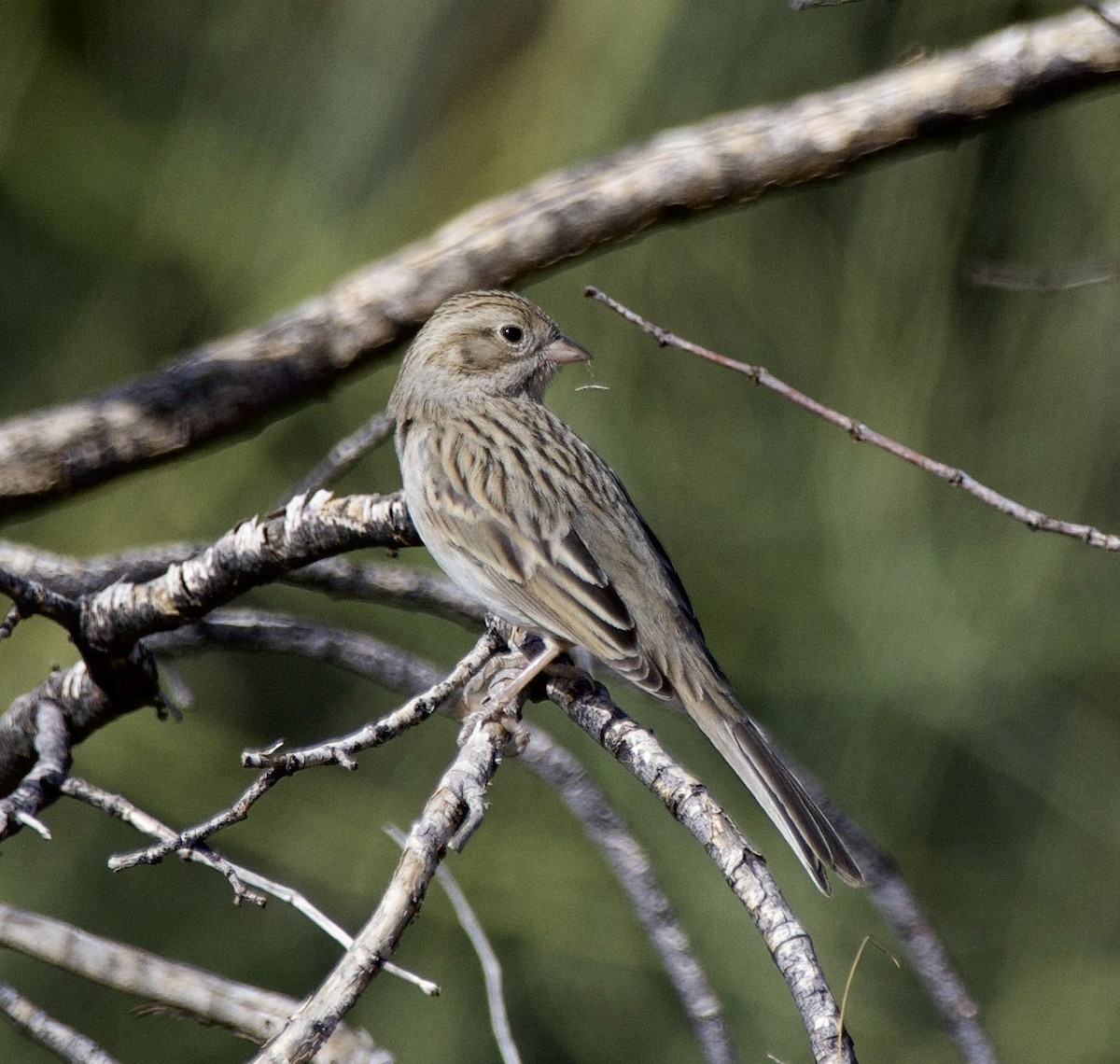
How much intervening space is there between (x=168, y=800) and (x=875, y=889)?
7.21 feet

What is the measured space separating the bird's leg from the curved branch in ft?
3.21

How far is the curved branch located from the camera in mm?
3109

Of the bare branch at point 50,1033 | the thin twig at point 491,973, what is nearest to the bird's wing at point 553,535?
the thin twig at point 491,973

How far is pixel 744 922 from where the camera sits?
407cm

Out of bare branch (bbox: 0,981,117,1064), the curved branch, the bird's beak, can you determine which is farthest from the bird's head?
bare branch (bbox: 0,981,117,1064)

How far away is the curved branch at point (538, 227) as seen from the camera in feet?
10.2

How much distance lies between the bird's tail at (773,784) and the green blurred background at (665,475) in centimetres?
129

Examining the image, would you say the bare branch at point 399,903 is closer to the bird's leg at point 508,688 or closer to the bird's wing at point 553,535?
the bird's leg at point 508,688

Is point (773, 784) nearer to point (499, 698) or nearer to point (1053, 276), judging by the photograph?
point (499, 698)

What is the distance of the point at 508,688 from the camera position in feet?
7.39

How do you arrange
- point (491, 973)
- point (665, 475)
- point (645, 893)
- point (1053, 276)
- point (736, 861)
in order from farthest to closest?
point (665, 475), point (1053, 276), point (645, 893), point (491, 973), point (736, 861)

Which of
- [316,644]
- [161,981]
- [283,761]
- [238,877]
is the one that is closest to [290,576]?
[316,644]

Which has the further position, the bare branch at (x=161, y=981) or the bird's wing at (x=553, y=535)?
the bird's wing at (x=553, y=535)

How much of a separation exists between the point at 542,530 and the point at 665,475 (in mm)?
1328
